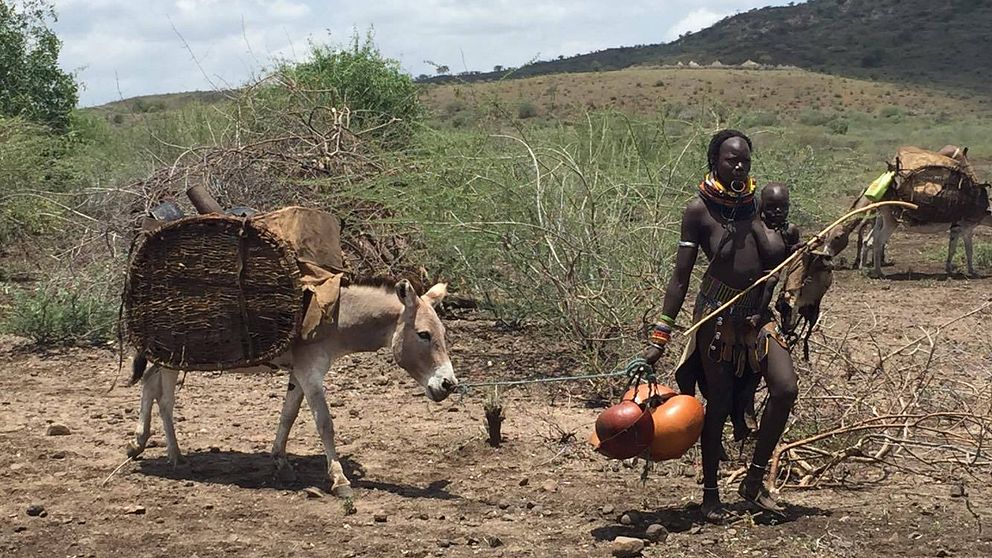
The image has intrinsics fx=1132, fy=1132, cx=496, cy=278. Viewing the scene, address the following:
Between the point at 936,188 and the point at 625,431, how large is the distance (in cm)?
1094

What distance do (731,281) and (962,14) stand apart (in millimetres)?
79068

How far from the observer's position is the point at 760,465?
5.57m

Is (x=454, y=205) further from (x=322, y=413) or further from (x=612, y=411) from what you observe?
(x=612, y=411)

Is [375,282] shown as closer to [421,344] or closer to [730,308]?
[421,344]

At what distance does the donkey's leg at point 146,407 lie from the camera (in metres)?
7.06

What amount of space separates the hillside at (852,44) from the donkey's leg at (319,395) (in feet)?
205

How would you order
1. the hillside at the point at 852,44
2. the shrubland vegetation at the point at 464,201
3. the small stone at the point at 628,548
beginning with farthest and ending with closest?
the hillside at the point at 852,44
the shrubland vegetation at the point at 464,201
the small stone at the point at 628,548

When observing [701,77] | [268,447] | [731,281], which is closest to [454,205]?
[268,447]

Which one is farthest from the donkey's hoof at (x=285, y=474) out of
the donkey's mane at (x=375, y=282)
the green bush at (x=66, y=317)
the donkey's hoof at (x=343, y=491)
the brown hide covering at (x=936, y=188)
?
the brown hide covering at (x=936, y=188)

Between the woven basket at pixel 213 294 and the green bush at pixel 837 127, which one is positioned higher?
the woven basket at pixel 213 294

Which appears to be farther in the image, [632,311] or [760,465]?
[632,311]

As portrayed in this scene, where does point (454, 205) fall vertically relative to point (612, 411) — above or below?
above

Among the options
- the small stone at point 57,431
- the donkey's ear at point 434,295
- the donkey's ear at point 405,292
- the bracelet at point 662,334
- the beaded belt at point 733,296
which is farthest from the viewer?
the small stone at point 57,431

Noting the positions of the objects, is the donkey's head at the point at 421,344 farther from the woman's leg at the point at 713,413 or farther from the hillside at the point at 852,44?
the hillside at the point at 852,44
